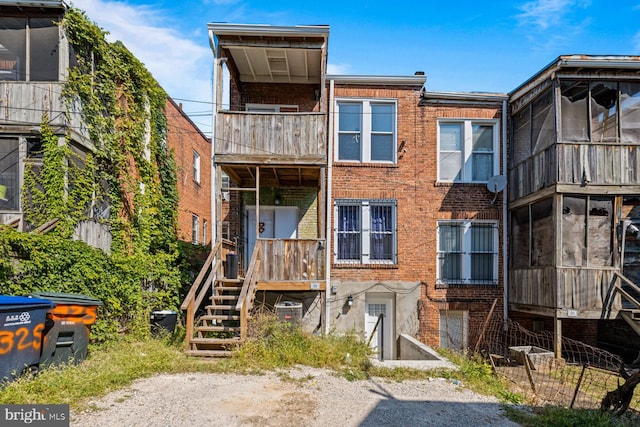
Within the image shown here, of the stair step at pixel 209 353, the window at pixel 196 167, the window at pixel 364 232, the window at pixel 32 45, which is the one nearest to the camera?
the stair step at pixel 209 353

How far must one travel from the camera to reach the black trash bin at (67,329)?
6.84 metres

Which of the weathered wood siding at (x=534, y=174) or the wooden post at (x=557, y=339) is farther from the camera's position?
the weathered wood siding at (x=534, y=174)

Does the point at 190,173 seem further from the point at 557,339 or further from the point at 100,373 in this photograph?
the point at 557,339

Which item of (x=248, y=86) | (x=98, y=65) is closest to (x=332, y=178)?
(x=248, y=86)

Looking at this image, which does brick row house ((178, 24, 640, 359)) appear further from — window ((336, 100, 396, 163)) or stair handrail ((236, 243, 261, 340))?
stair handrail ((236, 243, 261, 340))

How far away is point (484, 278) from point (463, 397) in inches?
263

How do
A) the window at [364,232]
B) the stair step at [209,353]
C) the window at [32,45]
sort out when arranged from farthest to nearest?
1. the window at [364,232]
2. the window at [32,45]
3. the stair step at [209,353]

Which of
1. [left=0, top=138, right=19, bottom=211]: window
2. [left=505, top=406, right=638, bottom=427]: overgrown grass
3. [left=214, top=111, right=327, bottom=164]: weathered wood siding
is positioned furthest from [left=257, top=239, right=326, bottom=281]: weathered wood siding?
[left=0, top=138, right=19, bottom=211]: window

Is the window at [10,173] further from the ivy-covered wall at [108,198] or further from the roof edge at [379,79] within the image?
the roof edge at [379,79]

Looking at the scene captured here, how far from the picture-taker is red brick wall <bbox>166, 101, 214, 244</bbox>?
16.6 m

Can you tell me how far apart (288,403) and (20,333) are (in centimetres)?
415

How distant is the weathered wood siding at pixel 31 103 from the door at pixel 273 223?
561 cm

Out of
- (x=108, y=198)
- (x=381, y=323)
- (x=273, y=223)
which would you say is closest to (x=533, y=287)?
(x=381, y=323)

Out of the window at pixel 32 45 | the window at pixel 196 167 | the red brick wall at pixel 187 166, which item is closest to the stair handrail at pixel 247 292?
the red brick wall at pixel 187 166
